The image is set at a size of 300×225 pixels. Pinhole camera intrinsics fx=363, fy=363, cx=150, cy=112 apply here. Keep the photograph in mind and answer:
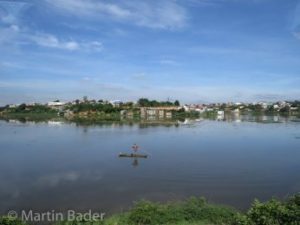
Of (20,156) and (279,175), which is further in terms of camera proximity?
(20,156)

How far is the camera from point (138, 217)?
8.27 meters

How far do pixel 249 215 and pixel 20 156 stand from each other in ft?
57.7

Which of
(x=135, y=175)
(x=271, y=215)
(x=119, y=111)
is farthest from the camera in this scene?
(x=119, y=111)

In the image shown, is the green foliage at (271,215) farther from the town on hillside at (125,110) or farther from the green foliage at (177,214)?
the town on hillside at (125,110)

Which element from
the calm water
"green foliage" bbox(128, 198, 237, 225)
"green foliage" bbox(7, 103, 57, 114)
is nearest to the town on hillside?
"green foliage" bbox(7, 103, 57, 114)

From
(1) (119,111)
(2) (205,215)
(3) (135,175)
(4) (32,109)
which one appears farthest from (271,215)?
(4) (32,109)

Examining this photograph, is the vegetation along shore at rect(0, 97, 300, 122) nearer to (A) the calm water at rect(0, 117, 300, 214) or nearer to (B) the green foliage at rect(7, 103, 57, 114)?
(B) the green foliage at rect(7, 103, 57, 114)

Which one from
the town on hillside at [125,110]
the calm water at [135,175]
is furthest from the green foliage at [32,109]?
the calm water at [135,175]

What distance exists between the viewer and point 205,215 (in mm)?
8836

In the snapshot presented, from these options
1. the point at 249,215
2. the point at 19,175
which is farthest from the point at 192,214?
the point at 19,175

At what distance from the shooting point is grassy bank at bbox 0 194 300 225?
6.50 meters

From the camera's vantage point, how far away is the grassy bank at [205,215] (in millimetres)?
6504

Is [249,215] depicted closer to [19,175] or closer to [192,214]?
[192,214]

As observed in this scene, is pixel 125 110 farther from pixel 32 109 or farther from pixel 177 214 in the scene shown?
pixel 177 214
